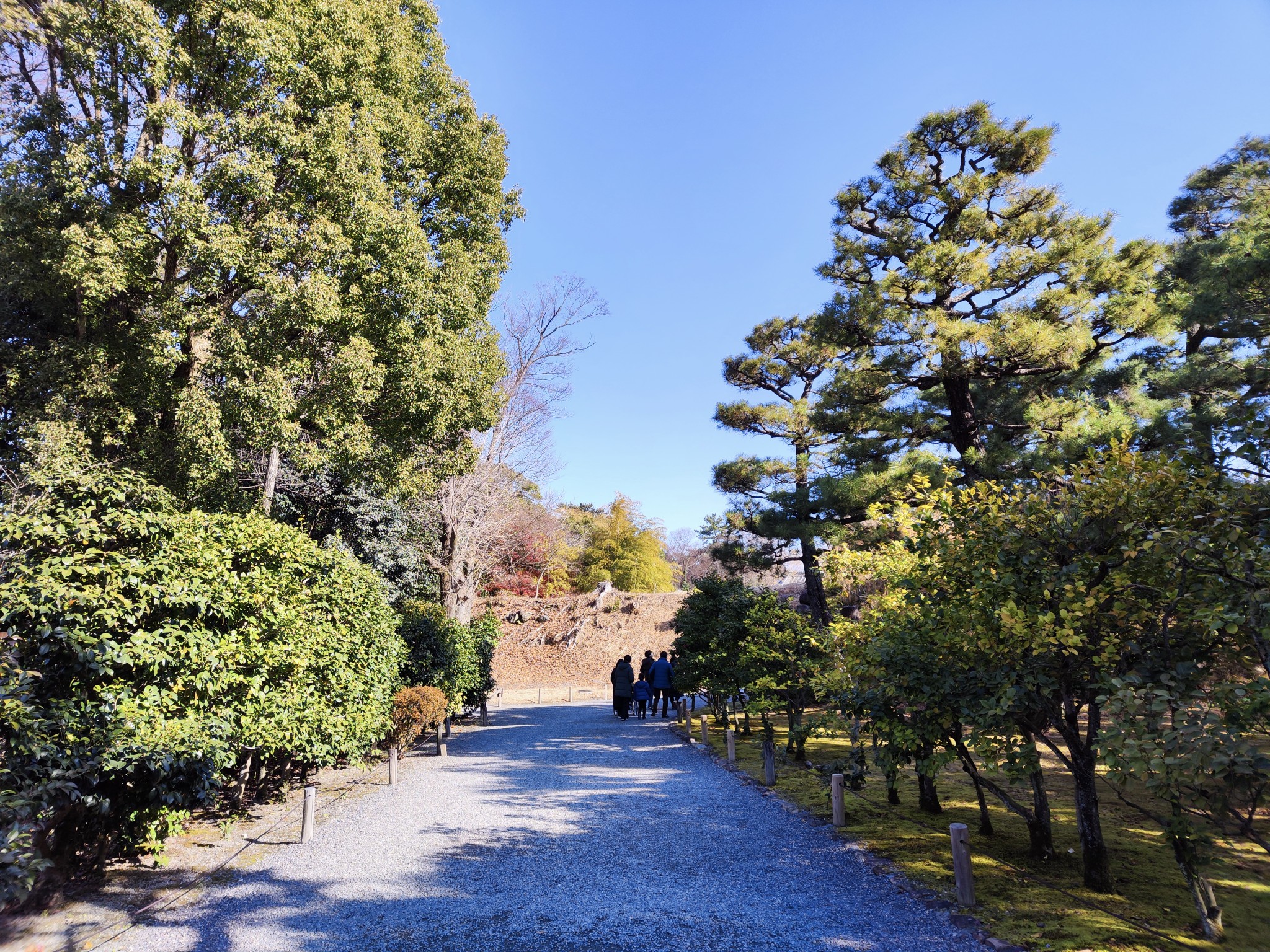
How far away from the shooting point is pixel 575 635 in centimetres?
3038

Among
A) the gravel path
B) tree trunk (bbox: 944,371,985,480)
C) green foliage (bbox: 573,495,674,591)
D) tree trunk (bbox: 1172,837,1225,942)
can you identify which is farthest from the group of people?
green foliage (bbox: 573,495,674,591)

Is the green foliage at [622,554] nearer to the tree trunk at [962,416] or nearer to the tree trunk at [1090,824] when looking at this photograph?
the tree trunk at [962,416]

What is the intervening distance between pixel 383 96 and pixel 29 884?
10032 millimetres

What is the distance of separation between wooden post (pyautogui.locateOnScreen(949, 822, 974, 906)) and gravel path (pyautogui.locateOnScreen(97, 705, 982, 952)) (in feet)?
0.69

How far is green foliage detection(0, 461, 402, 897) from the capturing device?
3.95m

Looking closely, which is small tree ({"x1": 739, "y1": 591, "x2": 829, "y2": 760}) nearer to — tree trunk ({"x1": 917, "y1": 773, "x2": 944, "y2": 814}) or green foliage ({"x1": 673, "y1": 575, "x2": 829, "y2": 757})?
green foliage ({"x1": 673, "y1": 575, "x2": 829, "y2": 757})

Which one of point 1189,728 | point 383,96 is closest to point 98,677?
point 1189,728

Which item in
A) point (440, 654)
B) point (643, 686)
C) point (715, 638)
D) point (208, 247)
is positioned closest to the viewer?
point (208, 247)

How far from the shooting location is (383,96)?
9664 mm

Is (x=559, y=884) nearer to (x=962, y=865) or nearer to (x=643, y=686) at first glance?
(x=962, y=865)

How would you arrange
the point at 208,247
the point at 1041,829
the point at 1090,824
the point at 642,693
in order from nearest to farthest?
the point at 1090,824, the point at 1041,829, the point at 208,247, the point at 642,693

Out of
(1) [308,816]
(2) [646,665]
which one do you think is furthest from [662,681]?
(1) [308,816]

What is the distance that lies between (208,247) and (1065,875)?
9875mm

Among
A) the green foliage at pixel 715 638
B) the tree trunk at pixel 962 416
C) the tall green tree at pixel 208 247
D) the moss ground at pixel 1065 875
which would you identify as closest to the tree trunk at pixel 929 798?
the moss ground at pixel 1065 875
